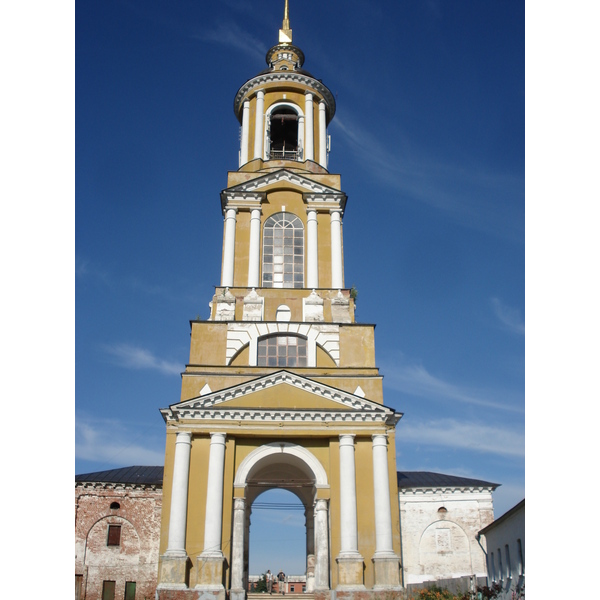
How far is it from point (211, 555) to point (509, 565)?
11.4 m

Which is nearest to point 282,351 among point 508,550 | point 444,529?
point 444,529

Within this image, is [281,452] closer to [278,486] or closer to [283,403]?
[283,403]

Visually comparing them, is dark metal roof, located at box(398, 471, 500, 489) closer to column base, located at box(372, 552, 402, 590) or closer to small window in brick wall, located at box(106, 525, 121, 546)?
column base, located at box(372, 552, 402, 590)

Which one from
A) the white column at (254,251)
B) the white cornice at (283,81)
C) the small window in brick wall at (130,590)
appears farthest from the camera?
the white cornice at (283,81)

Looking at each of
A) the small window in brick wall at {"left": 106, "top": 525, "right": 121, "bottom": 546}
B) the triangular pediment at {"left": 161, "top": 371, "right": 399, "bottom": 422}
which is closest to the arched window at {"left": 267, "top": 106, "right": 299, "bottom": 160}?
the triangular pediment at {"left": 161, "top": 371, "right": 399, "bottom": 422}

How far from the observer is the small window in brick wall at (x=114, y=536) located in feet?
91.2

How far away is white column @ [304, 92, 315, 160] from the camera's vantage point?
1235 inches

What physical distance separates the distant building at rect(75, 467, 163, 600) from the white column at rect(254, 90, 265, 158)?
1605cm

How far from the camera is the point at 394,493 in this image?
22906 millimetres

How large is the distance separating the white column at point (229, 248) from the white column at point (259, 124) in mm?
3790

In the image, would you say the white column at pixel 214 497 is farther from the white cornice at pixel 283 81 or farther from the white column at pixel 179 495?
the white cornice at pixel 283 81

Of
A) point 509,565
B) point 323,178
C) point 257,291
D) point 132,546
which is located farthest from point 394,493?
point 323,178

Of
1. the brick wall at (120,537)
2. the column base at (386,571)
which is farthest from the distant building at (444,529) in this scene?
the brick wall at (120,537)

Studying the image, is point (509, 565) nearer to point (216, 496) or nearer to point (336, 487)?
point (336, 487)
